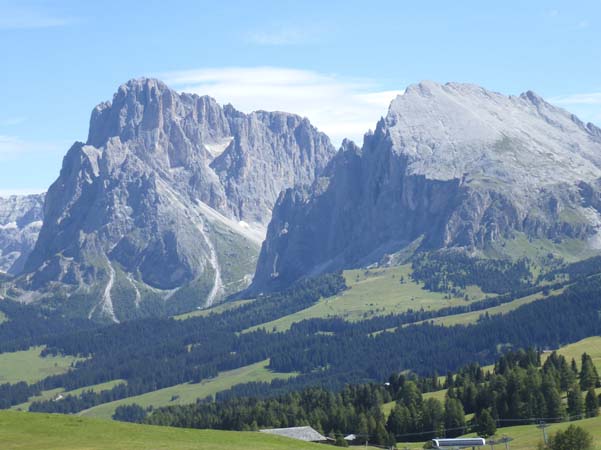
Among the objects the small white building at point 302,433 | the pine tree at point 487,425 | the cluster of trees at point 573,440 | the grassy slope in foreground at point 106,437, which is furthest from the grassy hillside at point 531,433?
the grassy slope in foreground at point 106,437

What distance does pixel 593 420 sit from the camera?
596 ft

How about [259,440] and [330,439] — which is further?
[330,439]

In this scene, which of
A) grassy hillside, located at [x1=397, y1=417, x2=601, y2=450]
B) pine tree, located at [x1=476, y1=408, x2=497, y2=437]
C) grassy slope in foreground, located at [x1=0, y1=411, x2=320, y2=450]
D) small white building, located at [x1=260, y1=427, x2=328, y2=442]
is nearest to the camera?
grassy slope in foreground, located at [x1=0, y1=411, x2=320, y2=450]

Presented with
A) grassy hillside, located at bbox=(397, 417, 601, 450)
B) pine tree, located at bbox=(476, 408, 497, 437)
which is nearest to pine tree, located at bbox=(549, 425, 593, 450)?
grassy hillside, located at bbox=(397, 417, 601, 450)

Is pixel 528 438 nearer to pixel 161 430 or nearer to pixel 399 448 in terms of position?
pixel 399 448

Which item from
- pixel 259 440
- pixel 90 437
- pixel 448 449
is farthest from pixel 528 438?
pixel 90 437

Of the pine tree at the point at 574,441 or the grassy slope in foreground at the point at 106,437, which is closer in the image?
the grassy slope in foreground at the point at 106,437

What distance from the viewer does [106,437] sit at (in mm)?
140125

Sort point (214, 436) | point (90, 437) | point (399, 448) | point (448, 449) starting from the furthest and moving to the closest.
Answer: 1. point (399, 448)
2. point (448, 449)
3. point (214, 436)
4. point (90, 437)

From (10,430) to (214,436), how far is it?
88.0 feet

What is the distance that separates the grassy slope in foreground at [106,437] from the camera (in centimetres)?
13175

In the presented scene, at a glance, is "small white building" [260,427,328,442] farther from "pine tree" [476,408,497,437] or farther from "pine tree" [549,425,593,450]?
"pine tree" [549,425,593,450]

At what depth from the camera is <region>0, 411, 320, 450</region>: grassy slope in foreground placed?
132 m

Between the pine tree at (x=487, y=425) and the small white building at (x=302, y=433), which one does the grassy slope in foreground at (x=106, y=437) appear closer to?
the small white building at (x=302, y=433)
